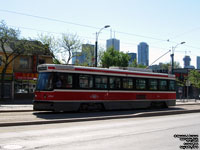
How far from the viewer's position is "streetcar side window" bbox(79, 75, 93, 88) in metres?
18.4

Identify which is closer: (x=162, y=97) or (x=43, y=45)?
(x=162, y=97)

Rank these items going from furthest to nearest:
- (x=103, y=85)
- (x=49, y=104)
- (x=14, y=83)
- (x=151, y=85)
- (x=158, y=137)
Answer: (x=14, y=83) < (x=151, y=85) < (x=103, y=85) < (x=49, y=104) < (x=158, y=137)

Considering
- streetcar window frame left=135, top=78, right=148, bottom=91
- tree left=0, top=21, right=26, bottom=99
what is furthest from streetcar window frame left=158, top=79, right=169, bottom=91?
tree left=0, top=21, right=26, bottom=99

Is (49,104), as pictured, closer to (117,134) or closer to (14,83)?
(117,134)

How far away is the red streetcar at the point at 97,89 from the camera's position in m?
17.1

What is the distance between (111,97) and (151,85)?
15.7 feet

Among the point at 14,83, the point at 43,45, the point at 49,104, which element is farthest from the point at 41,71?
the point at 43,45

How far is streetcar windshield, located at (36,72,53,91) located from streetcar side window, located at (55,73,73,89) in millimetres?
345

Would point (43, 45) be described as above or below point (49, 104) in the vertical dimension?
above

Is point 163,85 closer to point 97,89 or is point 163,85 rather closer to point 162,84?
point 162,84

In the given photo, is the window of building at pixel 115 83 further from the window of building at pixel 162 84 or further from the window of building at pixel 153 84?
the window of building at pixel 162 84

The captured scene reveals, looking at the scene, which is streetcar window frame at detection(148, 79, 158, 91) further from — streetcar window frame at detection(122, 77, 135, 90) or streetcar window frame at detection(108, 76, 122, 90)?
streetcar window frame at detection(108, 76, 122, 90)

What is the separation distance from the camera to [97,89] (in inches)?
755

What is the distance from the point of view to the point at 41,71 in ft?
57.9
